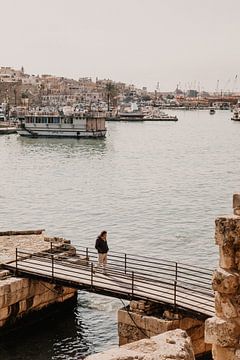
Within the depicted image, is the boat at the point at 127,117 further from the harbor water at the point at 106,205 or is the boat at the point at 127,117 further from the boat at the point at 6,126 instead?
the harbor water at the point at 106,205

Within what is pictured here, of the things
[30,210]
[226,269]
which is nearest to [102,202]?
[30,210]

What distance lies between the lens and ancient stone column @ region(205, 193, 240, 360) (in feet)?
26.8

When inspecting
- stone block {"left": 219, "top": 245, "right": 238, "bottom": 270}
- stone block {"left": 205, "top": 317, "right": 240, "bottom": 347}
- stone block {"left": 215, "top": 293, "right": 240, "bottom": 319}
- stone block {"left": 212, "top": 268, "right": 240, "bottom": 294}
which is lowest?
stone block {"left": 205, "top": 317, "right": 240, "bottom": 347}

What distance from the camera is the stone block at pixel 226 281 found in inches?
323

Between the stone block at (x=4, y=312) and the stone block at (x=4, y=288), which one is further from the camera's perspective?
the stone block at (x=4, y=312)

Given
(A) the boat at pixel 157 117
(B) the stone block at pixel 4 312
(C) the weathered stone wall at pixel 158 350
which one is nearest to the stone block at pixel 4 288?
(B) the stone block at pixel 4 312

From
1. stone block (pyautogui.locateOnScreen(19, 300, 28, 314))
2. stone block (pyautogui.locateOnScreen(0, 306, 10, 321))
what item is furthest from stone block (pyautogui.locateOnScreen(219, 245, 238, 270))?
stone block (pyautogui.locateOnScreen(19, 300, 28, 314))

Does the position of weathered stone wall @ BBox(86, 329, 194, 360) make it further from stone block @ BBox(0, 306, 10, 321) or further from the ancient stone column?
stone block @ BBox(0, 306, 10, 321)

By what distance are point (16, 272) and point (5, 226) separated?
18.1 m

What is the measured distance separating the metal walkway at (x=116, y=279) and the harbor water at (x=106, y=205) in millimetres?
1791

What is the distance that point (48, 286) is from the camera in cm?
2047

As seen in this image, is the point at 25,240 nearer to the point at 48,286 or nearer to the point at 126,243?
the point at 48,286

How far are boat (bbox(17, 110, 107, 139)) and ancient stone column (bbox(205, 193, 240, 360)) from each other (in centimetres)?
9327

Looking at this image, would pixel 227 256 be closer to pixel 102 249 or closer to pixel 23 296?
pixel 102 249
